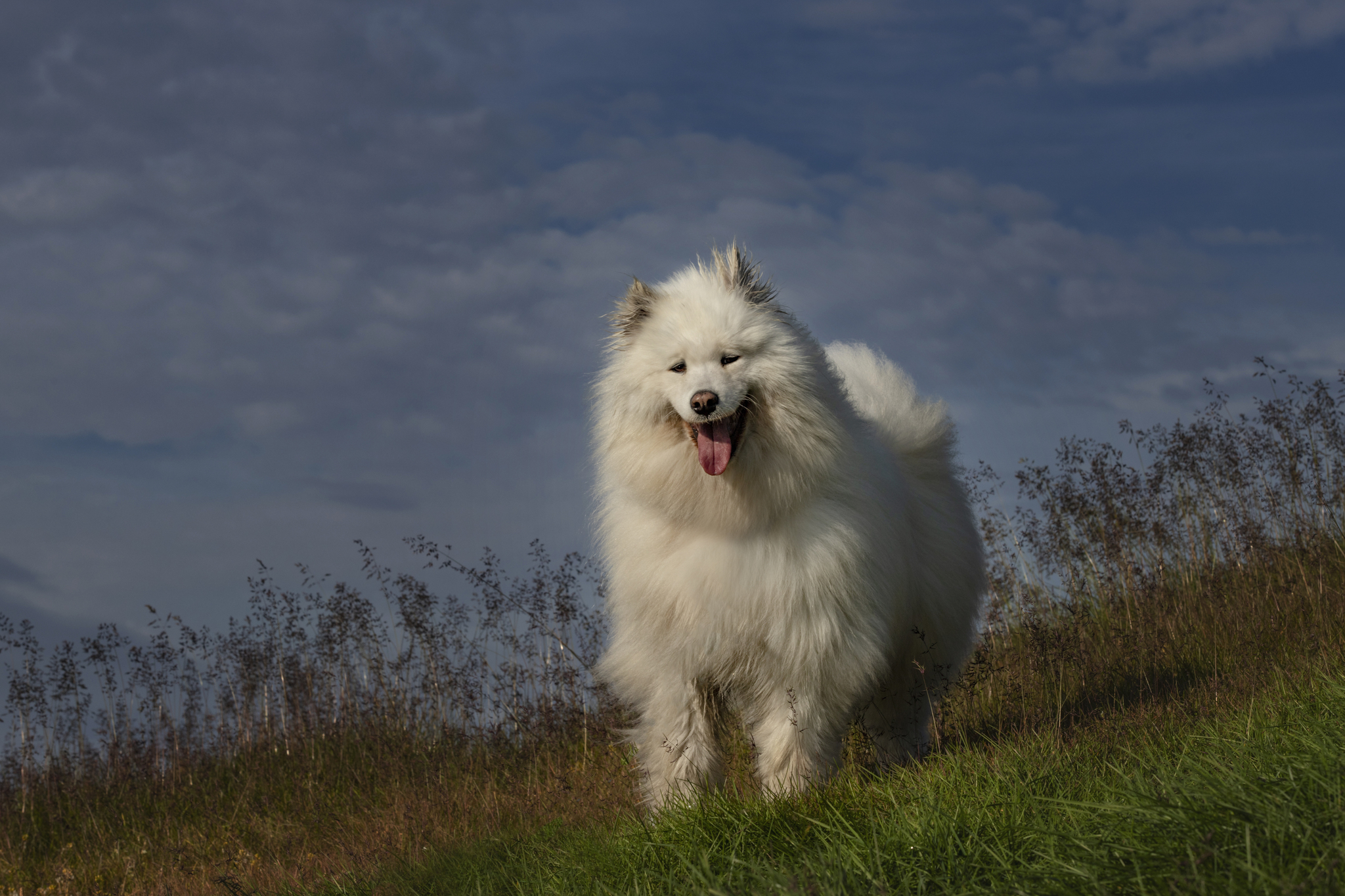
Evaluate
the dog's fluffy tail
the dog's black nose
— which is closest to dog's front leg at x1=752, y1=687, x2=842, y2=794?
the dog's black nose

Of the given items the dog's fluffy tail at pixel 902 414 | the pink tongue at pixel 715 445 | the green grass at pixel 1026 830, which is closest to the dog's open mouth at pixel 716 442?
the pink tongue at pixel 715 445

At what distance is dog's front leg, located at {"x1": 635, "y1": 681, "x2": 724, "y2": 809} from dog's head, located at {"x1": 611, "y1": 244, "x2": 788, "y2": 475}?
1.23m

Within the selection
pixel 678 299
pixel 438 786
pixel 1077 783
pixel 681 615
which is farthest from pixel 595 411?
pixel 438 786

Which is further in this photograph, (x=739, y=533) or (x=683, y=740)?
(x=683, y=740)

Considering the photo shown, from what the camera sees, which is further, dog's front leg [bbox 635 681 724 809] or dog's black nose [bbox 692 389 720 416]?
dog's front leg [bbox 635 681 724 809]

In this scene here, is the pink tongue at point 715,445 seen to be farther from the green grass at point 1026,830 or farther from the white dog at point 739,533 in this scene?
the green grass at point 1026,830

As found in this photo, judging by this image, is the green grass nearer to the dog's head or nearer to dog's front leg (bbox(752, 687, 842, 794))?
dog's front leg (bbox(752, 687, 842, 794))

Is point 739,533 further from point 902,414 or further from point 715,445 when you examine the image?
point 902,414

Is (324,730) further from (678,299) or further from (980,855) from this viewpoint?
(980,855)

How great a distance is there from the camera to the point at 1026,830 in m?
3.02

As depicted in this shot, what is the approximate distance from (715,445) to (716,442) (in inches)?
0.6

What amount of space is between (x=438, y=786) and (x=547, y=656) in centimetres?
131

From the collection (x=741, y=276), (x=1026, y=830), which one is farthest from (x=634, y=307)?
(x=1026, y=830)

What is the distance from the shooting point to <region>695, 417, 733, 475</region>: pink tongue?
4.25 meters
